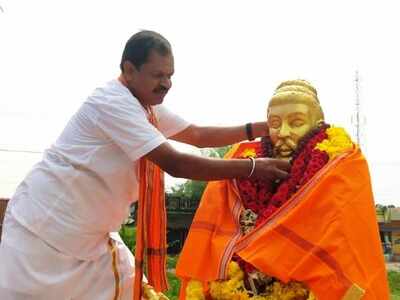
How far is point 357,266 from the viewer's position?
8.36ft

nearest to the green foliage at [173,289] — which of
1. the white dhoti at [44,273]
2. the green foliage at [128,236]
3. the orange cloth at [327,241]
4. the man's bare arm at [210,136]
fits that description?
the green foliage at [128,236]

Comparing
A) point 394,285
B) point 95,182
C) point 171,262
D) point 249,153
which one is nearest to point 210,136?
point 249,153

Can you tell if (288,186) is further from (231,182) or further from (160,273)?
(160,273)

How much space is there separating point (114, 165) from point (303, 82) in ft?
3.37

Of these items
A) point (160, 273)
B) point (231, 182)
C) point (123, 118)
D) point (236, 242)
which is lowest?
point (160, 273)

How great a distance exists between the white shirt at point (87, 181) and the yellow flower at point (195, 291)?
0.51 meters

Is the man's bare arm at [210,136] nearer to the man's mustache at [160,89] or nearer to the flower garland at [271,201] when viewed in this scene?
the flower garland at [271,201]

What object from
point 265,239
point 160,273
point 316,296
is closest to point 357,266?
point 316,296

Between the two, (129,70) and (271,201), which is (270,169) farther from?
(129,70)

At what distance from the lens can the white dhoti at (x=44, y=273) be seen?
2857 mm

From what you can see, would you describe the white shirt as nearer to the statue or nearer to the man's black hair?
the man's black hair

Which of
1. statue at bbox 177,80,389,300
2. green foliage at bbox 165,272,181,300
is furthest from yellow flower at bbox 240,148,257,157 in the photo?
green foliage at bbox 165,272,181,300

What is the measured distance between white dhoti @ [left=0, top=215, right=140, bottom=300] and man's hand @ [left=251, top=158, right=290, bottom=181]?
3.07 ft

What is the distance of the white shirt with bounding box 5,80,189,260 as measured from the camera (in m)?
2.88
